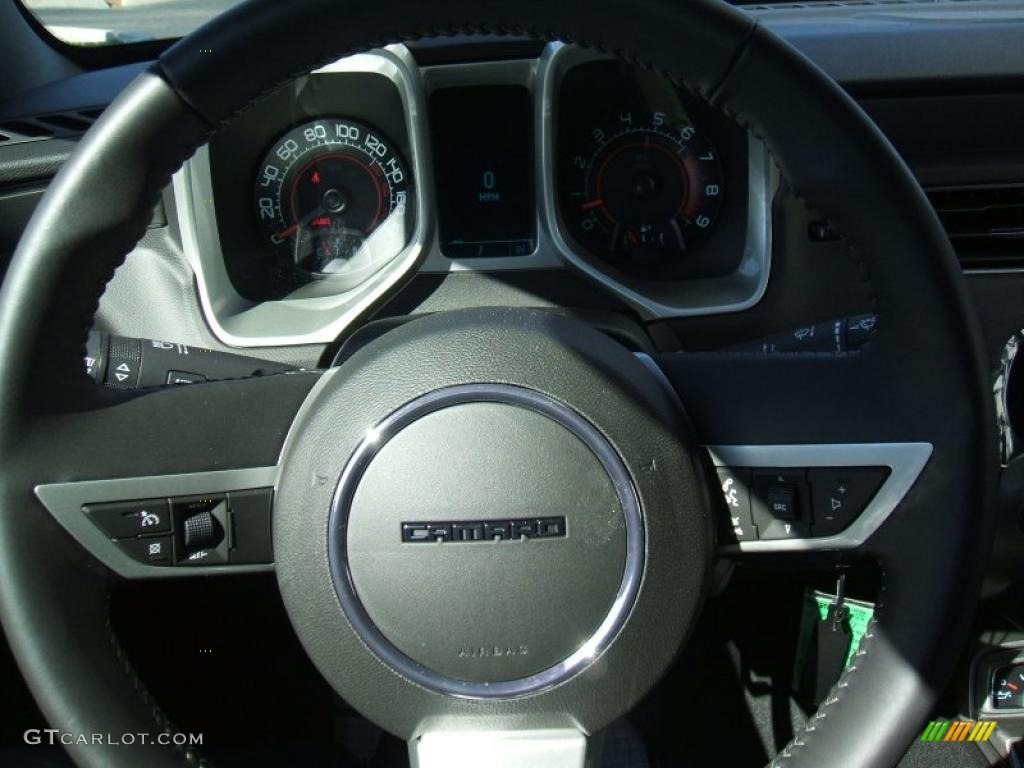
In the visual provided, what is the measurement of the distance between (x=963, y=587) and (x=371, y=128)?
5.37ft

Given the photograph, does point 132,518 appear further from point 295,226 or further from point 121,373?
point 295,226

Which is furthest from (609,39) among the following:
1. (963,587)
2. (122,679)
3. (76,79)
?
(76,79)

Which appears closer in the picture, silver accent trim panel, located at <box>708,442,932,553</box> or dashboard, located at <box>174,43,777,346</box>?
silver accent trim panel, located at <box>708,442,932,553</box>

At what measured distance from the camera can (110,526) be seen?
1146 mm

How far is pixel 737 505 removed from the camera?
3.82 ft

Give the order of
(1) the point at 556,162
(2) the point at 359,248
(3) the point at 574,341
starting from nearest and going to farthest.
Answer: (3) the point at 574,341 < (1) the point at 556,162 < (2) the point at 359,248

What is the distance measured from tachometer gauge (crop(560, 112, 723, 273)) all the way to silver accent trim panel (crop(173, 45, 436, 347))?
0.32 m

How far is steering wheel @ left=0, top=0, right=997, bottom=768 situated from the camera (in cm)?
104

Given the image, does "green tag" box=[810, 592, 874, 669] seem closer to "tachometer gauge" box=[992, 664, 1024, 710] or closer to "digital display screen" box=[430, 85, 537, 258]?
"tachometer gauge" box=[992, 664, 1024, 710]

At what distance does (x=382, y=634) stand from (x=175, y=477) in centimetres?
27

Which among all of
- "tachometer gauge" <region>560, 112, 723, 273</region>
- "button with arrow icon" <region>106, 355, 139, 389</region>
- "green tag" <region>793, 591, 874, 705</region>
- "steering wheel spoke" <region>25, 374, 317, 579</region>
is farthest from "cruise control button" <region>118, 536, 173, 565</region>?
"tachometer gauge" <region>560, 112, 723, 273</region>

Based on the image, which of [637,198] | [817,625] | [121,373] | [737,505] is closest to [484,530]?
[737,505]

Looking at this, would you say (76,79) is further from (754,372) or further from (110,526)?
(754,372)

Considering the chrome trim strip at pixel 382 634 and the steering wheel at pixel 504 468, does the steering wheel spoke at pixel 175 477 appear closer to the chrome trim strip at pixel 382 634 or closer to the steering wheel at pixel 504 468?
the steering wheel at pixel 504 468
